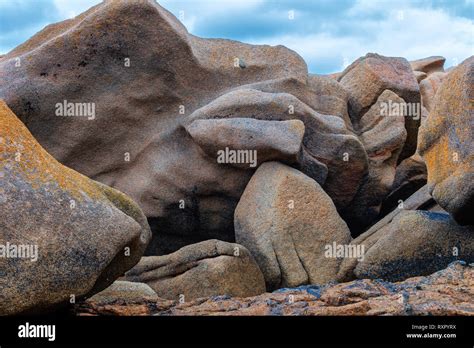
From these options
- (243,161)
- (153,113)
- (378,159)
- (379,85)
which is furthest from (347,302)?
(379,85)

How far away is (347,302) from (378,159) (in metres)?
8.20

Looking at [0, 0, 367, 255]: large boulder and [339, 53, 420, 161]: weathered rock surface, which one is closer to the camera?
[0, 0, 367, 255]: large boulder

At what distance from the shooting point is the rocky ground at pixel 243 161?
10.4 m

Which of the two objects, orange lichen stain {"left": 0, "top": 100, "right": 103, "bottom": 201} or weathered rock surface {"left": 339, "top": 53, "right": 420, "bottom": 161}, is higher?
weathered rock surface {"left": 339, "top": 53, "right": 420, "bottom": 161}

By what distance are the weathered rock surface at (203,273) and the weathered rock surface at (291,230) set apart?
43cm

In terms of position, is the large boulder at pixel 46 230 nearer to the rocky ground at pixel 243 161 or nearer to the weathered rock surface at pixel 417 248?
the rocky ground at pixel 243 161

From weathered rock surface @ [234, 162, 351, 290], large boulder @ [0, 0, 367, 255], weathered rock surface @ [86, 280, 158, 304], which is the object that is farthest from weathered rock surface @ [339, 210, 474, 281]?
A: weathered rock surface @ [86, 280, 158, 304]

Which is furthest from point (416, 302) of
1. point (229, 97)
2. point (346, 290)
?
point (229, 97)

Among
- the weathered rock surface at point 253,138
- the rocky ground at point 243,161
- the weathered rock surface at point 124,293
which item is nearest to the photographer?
the weathered rock surface at point 124,293

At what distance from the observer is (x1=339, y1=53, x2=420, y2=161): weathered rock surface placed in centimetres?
1677

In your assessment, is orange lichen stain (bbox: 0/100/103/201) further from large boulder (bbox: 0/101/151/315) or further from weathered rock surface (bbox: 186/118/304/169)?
weathered rock surface (bbox: 186/118/304/169)

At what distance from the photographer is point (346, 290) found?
888cm

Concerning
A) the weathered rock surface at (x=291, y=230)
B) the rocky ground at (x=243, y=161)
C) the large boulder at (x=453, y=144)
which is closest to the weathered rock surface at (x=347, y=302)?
the rocky ground at (x=243, y=161)

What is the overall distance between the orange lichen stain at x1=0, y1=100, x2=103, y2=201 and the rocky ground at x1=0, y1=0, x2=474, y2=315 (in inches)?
2.2
